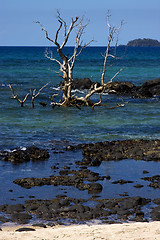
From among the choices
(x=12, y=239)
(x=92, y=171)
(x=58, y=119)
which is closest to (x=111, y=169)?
(x=92, y=171)

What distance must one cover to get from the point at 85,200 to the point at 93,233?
2978mm

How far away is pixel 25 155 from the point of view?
58.6ft

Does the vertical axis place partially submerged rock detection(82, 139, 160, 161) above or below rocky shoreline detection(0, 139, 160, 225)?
above

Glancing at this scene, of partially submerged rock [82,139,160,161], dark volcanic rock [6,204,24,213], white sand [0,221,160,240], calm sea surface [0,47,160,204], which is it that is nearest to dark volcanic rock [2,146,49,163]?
calm sea surface [0,47,160,204]

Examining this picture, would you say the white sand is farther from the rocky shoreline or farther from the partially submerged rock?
the partially submerged rock

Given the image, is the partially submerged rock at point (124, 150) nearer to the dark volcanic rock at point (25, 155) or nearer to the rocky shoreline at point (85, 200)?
the rocky shoreline at point (85, 200)

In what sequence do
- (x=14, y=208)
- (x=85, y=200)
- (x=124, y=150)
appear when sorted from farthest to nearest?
(x=124, y=150) → (x=85, y=200) → (x=14, y=208)

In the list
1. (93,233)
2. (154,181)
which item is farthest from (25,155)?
(93,233)

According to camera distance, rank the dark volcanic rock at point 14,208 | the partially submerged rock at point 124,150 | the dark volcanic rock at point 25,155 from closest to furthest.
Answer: the dark volcanic rock at point 14,208 < the dark volcanic rock at point 25,155 < the partially submerged rock at point 124,150

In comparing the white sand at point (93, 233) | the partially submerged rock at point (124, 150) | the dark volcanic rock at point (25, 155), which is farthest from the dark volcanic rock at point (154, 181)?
the dark volcanic rock at point (25, 155)

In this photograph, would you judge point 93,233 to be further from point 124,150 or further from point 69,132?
point 69,132

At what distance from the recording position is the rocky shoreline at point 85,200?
38.1ft

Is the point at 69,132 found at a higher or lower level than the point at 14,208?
higher

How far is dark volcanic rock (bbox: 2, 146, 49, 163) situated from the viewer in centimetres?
1748
